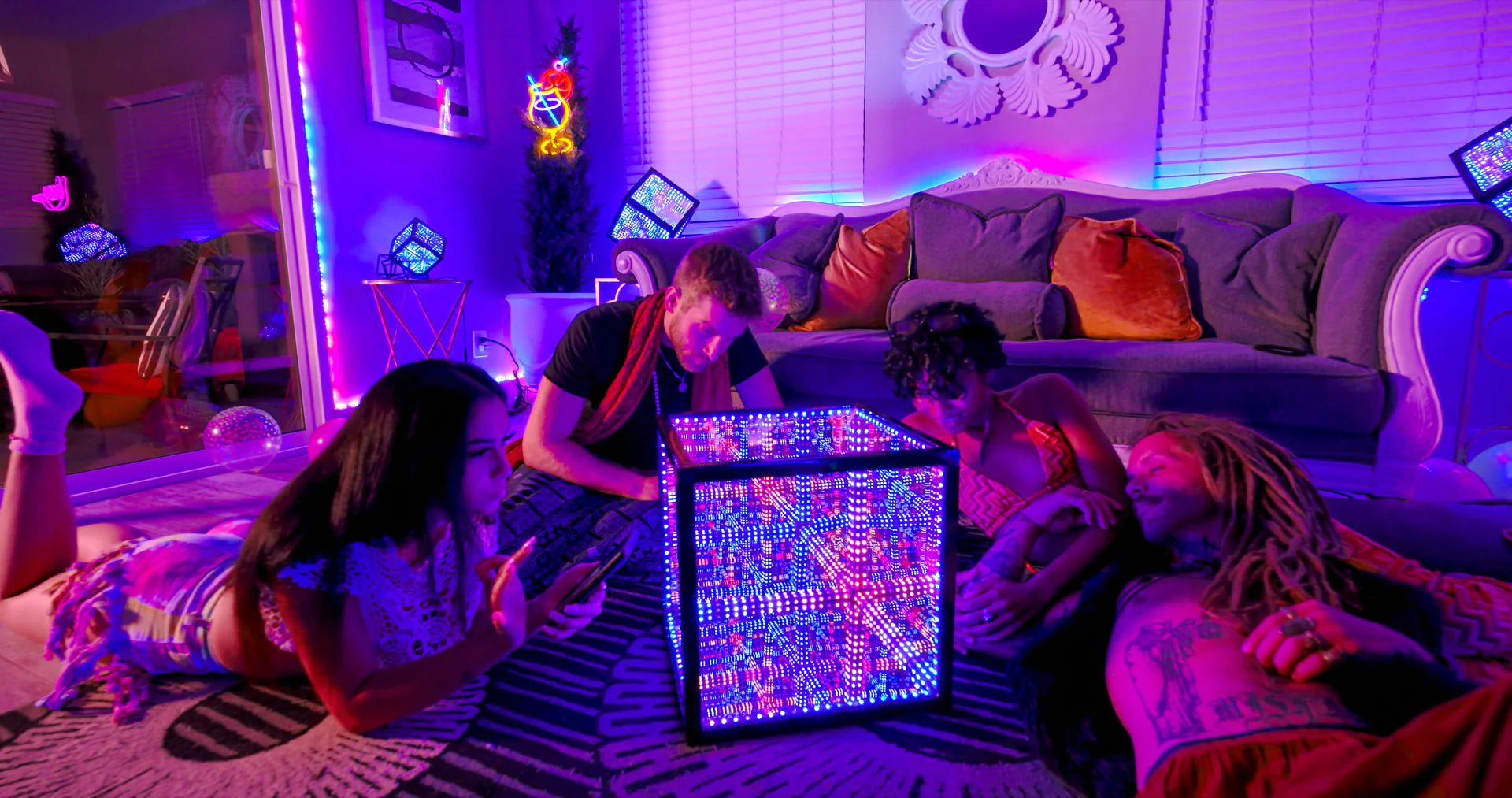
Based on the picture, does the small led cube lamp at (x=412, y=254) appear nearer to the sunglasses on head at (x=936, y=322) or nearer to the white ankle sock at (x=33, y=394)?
the white ankle sock at (x=33, y=394)

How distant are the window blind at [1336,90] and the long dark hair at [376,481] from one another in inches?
144

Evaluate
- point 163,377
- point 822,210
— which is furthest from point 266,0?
point 822,210

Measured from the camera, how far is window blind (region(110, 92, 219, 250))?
340 cm

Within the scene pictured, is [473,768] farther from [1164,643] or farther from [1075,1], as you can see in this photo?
[1075,1]

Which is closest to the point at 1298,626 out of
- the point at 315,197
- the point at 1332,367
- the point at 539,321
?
the point at 1332,367

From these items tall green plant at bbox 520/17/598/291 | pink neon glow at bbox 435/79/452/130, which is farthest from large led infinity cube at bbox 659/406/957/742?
pink neon glow at bbox 435/79/452/130

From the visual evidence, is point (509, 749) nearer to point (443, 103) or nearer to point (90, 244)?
point (90, 244)

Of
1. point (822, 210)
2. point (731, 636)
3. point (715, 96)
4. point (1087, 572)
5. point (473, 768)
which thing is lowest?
point (473, 768)

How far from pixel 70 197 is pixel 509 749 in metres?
3.59

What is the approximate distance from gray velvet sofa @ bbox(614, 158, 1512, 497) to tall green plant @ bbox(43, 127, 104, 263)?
3.21m

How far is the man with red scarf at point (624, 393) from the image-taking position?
1712 mm

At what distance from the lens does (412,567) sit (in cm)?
126

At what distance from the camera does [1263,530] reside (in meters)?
1.29

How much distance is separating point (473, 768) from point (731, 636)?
0.51m
